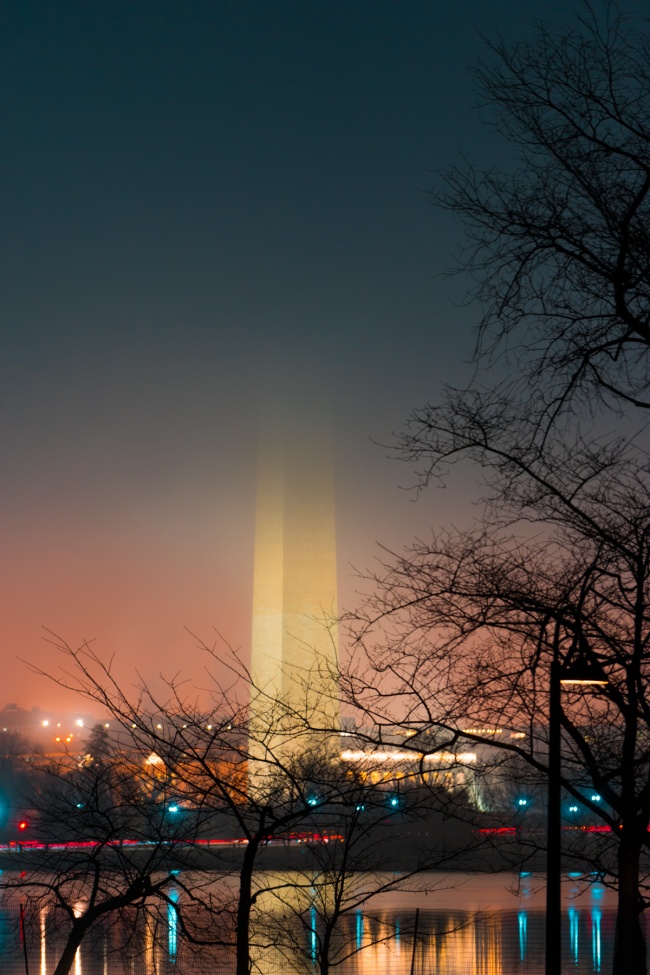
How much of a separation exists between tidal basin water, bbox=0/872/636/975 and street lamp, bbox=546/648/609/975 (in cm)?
481

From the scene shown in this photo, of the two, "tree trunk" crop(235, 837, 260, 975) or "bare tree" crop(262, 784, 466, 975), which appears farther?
"bare tree" crop(262, 784, 466, 975)

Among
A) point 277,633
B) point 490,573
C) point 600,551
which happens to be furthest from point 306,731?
point 277,633

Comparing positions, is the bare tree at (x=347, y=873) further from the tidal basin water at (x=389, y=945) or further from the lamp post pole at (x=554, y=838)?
the lamp post pole at (x=554, y=838)

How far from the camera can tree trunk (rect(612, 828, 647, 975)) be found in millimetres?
9461

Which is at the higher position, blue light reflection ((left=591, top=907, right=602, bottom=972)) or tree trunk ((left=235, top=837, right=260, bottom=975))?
tree trunk ((left=235, top=837, right=260, bottom=975))

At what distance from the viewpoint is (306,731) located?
910 centimetres

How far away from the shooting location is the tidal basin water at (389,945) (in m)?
17.0

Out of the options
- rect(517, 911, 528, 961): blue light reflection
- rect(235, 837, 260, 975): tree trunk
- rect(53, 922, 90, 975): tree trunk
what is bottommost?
rect(517, 911, 528, 961): blue light reflection

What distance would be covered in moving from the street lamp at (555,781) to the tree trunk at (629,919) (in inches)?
81.2

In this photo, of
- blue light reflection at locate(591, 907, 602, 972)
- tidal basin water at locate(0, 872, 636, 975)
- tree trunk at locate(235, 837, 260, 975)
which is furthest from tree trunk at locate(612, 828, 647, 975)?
blue light reflection at locate(591, 907, 602, 972)

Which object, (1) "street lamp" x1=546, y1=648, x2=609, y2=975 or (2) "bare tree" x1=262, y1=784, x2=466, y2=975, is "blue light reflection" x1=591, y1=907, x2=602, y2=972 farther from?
(1) "street lamp" x1=546, y1=648, x2=609, y2=975

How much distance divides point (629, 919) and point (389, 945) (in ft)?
50.8

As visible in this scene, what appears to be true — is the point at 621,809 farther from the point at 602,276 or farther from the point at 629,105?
the point at 629,105

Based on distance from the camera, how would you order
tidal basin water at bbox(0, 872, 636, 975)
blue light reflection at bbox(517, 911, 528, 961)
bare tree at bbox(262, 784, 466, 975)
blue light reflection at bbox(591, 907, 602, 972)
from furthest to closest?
blue light reflection at bbox(517, 911, 528, 961) → blue light reflection at bbox(591, 907, 602, 972) → tidal basin water at bbox(0, 872, 636, 975) → bare tree at bbox(262, 784, 466, 975)
